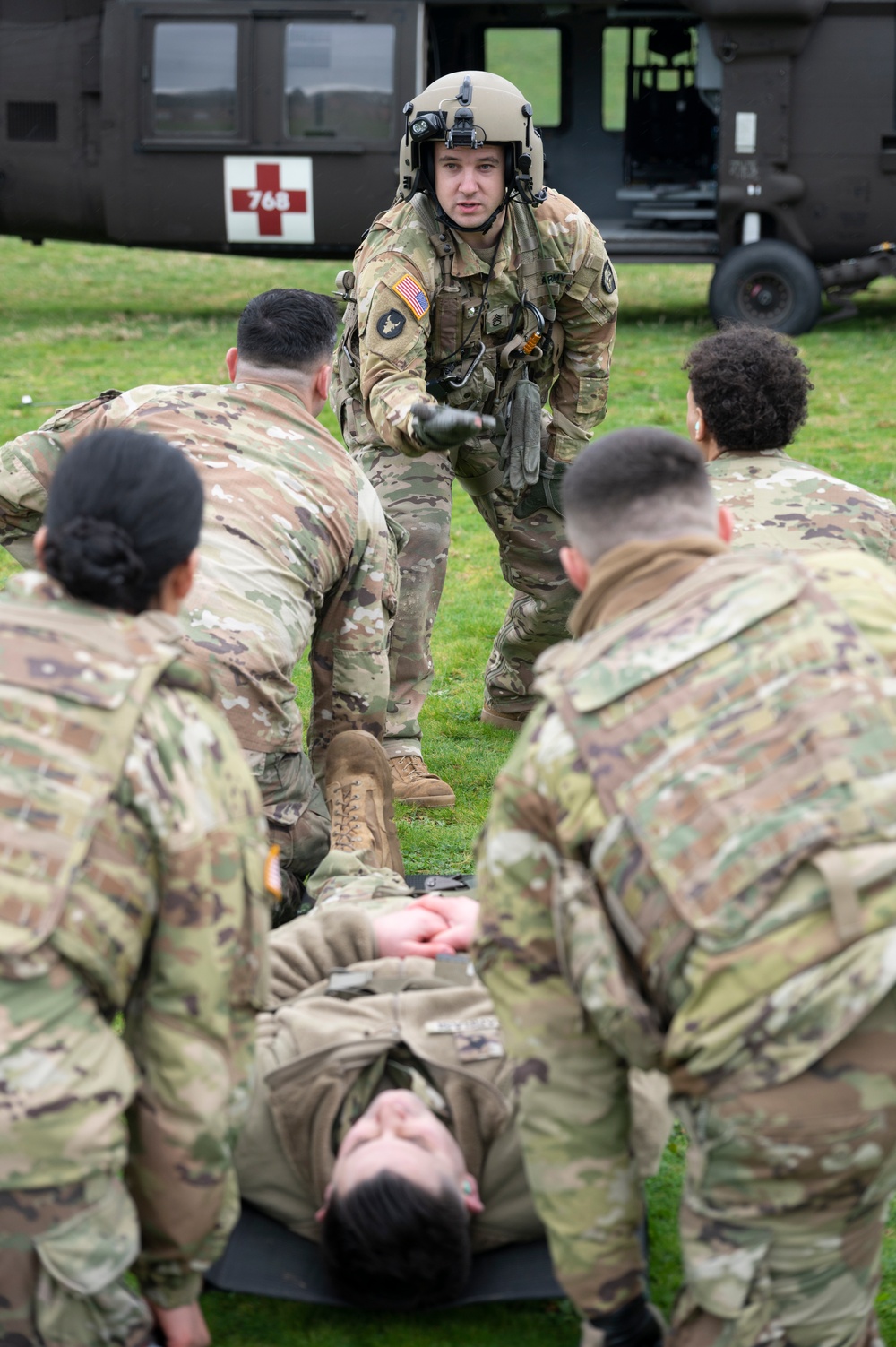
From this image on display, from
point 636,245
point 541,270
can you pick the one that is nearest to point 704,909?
point 541,270

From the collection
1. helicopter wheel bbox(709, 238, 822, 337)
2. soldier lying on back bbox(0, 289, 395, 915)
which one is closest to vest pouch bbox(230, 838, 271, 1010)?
soldier lying on back bbox(0, 289, 395, 915)

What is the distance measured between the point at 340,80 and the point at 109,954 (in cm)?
1065

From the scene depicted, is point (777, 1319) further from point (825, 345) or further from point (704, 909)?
point (825, 345)

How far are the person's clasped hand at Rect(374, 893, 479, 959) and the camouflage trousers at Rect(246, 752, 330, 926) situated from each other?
1.80 feet

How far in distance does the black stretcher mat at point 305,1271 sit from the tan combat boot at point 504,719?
3048mm

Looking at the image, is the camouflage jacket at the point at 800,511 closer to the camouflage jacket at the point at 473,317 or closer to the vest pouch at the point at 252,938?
the camouflage jacket at the point at 473,317

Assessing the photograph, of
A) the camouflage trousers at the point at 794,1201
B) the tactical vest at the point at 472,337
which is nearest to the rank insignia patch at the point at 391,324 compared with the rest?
the tactical vest at the point at 472,337

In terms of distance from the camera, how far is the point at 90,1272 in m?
2.31

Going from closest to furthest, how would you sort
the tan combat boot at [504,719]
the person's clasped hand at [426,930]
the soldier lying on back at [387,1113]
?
1. the soldier lying on back at [387,1113]
2. the person's clasped hand at [426,930]
3. the tan combat boot at [504,719]

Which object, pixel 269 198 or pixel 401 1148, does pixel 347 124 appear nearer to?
pixel 269 198

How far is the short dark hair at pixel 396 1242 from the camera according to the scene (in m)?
2.65

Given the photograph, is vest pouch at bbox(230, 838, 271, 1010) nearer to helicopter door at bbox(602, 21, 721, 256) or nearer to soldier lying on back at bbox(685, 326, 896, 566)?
soldier lying on back at bbox(685, 326, 896, 566)

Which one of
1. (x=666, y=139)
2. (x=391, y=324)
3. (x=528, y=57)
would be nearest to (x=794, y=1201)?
(x=391, y=324)

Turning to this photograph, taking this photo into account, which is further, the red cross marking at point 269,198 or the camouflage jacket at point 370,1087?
the red cross marking at point 269,198
